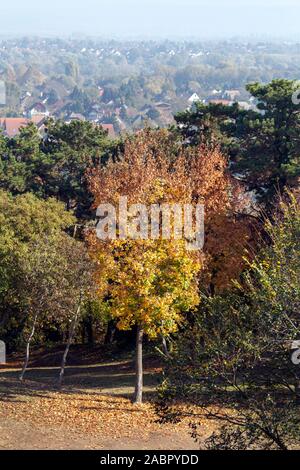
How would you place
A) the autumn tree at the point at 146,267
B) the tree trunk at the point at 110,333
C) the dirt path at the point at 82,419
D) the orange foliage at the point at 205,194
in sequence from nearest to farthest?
the dirt path at the point at 82,419, the autumn tree at the point at 146,267, the orange foliage at the point at 205,194, the tree trunk at the point at 110,333

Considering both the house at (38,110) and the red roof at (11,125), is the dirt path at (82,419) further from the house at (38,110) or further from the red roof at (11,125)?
the house at (38,110)

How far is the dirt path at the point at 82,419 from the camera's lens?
12.6 meters

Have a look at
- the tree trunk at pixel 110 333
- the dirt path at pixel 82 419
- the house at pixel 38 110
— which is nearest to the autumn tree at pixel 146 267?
the dirt path at pixel 82 419

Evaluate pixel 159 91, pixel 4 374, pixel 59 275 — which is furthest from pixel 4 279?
pixel 159 91

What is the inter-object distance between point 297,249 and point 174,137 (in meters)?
16.2

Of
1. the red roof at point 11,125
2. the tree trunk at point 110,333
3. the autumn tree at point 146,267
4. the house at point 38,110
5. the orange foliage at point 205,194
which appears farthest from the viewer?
the house at point 38,110

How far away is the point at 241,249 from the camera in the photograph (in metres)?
18.2

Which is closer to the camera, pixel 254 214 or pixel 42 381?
pixel 42 381

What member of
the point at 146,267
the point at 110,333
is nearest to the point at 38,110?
the point at 110,333

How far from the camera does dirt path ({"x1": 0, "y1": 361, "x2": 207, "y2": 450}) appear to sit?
12.6 meters

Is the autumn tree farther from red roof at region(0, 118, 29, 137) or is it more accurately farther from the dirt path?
red roof at region(0, 118, 29, 137)

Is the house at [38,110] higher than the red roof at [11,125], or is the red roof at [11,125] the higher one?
the red roof at [11,125]

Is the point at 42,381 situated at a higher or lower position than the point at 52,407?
lower
